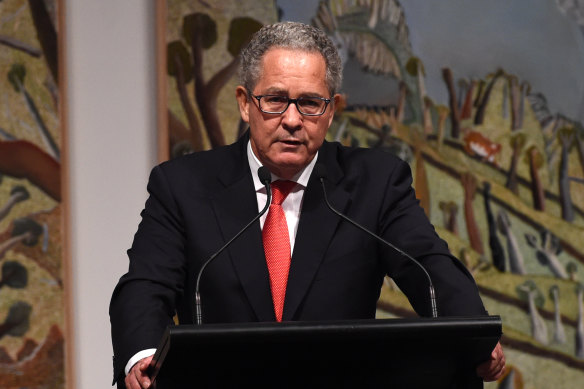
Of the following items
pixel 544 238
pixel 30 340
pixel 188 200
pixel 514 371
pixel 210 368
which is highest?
pixel 188 200

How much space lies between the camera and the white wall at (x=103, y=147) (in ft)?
12.7

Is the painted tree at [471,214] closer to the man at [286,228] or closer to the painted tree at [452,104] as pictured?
the painted tree at [452,104]

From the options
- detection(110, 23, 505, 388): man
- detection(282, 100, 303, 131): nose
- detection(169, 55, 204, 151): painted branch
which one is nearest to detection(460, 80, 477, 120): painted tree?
detection(169, 55, 204, 151): painted branch

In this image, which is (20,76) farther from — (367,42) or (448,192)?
(448,192)

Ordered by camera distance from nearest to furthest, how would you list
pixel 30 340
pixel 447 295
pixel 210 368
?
pixel 210 368
pixel 447 295
pixel 30 340

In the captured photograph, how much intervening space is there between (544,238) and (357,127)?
1040 millimetres

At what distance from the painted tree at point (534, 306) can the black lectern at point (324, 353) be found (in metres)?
2.34

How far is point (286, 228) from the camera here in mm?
2537

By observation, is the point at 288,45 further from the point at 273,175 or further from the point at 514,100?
the point at 514,100

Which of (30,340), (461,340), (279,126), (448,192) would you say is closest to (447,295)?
(461,340)

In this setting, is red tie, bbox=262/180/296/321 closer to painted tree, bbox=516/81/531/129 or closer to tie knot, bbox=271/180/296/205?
tie knot, bbox=271/180/296/205

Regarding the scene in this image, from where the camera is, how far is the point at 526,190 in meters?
4.12

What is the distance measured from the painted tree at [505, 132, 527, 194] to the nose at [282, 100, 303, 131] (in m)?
1.95

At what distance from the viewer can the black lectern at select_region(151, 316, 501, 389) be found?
5.39ft
